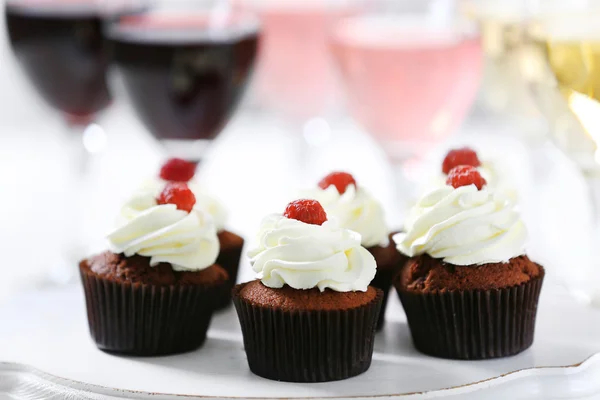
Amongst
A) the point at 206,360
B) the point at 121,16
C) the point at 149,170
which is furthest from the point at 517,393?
the point at 149,170

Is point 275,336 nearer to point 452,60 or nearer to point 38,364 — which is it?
point 38,364

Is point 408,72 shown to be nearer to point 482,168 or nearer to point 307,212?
point 482,168

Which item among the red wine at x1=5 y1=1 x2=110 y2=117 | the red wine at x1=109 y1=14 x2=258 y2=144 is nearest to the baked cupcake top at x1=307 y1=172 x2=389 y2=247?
the red wine at x1=109 y1=14 x2=258 y2=144

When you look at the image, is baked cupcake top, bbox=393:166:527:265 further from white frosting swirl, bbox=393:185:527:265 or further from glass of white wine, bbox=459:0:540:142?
glass of white wine, bbox=459:0:540:142

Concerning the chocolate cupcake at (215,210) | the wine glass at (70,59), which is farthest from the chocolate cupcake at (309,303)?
the wine glass at (70,59)

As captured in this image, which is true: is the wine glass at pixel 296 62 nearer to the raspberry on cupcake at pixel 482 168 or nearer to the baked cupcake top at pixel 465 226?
the raspberry on cupcake at pixel 482 168

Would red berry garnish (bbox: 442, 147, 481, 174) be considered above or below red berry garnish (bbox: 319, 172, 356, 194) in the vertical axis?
above
